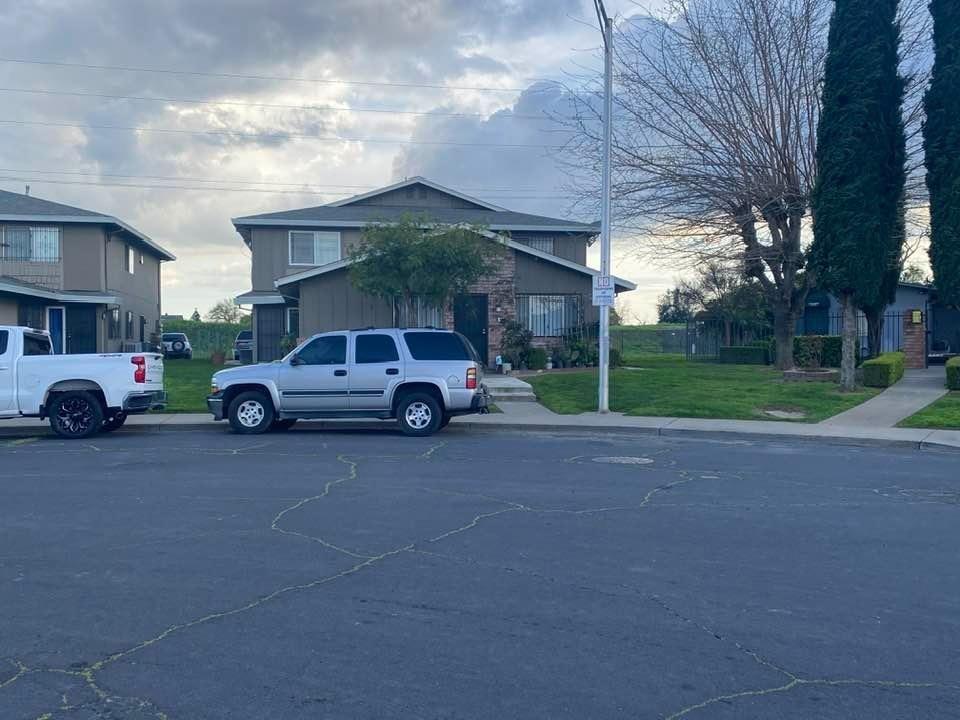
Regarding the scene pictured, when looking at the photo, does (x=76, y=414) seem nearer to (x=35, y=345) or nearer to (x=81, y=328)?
(x=35, y=345)

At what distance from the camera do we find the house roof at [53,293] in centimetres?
2869

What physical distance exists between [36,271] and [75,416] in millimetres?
19908

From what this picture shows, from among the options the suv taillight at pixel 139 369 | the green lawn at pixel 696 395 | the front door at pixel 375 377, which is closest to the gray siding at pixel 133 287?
the green lawn at pixel 696 395

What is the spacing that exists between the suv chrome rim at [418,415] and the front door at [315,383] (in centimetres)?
113

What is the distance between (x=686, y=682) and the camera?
202 inches

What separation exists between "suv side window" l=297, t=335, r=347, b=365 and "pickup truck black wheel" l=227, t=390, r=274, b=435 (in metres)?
1.03

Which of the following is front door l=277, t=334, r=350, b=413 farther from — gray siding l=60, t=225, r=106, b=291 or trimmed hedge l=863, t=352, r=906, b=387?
gray siding l=60, t=225, r=106, b=291

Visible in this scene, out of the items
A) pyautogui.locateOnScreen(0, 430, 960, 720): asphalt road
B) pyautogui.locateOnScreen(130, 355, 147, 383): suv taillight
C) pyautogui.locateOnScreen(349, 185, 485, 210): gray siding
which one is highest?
pyautogui.locateOnScreen(349, 185, 485, 210): gray siding

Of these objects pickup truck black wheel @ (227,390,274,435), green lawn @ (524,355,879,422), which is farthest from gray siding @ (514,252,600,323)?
pickup truck black wheel @ (227,390,274,435)

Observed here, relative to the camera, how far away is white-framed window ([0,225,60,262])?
112 ft

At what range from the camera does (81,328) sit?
35.3 metres

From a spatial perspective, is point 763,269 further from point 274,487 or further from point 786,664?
point 786,664

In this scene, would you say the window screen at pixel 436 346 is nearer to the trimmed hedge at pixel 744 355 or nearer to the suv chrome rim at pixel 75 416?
the suv chrome rim at pixel 75 416

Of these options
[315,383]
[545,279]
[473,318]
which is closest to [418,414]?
[315,383]
